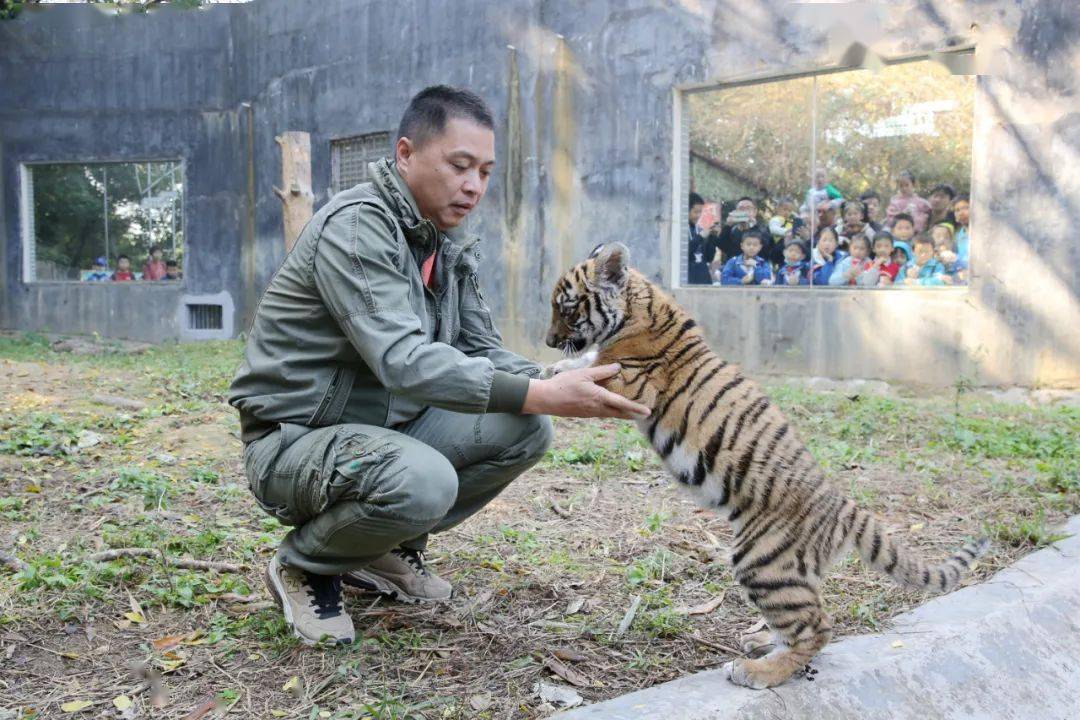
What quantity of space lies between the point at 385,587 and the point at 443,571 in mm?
394

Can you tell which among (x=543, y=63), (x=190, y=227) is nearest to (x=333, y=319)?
(x=543, y=63)

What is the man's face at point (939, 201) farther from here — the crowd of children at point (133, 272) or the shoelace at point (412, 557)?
the crowd of children at point (133, 272)

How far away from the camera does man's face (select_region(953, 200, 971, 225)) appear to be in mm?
8586

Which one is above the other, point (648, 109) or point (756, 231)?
point (648, 109)

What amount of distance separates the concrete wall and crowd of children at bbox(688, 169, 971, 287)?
0.27m

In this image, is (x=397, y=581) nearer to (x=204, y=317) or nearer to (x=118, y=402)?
(x=118, y=402)

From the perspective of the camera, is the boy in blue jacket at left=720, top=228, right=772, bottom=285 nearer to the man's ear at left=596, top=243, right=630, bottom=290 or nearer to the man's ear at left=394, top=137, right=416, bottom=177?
the man's ear at left=596, top=243, right=630, bottom=290

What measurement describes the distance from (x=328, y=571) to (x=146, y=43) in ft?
49.3

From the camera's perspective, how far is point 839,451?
5840 mm

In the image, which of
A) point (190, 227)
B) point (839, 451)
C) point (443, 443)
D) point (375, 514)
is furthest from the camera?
point (190, 227)

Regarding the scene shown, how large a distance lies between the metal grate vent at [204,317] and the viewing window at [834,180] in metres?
8.49

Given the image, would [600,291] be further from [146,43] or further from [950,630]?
[146,43]

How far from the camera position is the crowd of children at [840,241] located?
346 inches

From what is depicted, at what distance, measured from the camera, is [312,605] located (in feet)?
10.2
